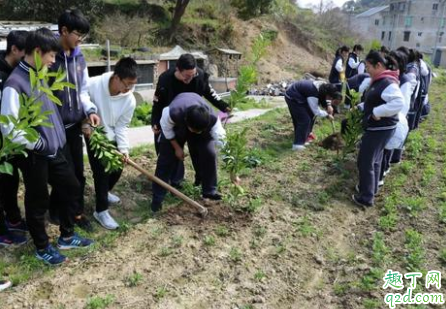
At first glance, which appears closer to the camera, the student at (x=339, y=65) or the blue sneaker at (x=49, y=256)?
the blue sneaker at (x=49, y=256)

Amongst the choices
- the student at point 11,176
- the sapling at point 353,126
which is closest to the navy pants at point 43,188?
the student at point 11,176

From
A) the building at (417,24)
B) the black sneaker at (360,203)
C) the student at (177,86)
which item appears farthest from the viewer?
the building at (417,24)

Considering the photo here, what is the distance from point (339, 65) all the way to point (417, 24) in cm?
4441

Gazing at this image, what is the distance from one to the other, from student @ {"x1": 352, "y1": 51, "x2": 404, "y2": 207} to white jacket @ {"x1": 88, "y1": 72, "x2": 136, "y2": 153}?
8.70ft

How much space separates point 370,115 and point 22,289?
3.81 m

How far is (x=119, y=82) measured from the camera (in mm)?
3641

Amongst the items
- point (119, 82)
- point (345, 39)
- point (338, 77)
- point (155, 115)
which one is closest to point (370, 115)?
point (155, 115)

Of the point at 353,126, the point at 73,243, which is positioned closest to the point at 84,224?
the point at 73,243

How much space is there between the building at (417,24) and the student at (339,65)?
41.9 meters

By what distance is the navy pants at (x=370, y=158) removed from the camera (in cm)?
480

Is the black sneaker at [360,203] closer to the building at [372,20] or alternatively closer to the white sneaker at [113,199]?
the white sneaker at [113,199]

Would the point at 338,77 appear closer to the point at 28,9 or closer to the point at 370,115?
the point at 370,115

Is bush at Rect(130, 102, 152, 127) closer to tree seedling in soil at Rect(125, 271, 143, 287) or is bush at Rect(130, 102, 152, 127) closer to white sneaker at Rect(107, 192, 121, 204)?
white sneaker at Rect(107, 192, 121, 204)

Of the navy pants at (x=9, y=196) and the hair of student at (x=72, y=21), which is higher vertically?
the hair of student at (x=72, y=21)
